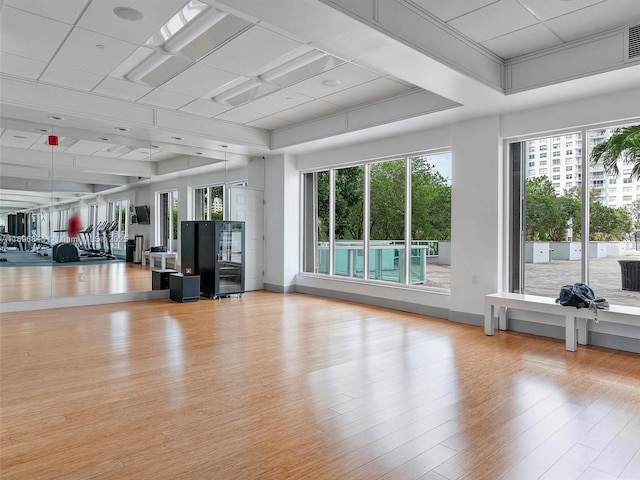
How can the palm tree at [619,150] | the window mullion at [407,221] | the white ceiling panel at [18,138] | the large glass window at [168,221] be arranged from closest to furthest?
the palm tree at [619,150] → the white ceiling panel at [18,138] → the window mullion at [407,221] → the large glass window at [168,221]

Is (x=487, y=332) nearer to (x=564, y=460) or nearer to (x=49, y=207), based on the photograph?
(x=564, y=460)

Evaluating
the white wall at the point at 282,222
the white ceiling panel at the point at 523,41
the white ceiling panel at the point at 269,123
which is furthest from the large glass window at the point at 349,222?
the white ceiling panel at the point at 523,41

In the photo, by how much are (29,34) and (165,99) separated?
7.01ft

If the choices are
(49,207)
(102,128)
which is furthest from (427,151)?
(49,207)

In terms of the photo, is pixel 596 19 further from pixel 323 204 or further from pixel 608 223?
pixel 323 204

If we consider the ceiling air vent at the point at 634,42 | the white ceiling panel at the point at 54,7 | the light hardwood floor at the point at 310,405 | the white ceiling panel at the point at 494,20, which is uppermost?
the white ceiling panel at the point at 54,7

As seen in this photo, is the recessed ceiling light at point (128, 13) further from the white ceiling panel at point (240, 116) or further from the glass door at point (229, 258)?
the glass door at point (229, 258)

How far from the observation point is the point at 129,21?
13.6 ft

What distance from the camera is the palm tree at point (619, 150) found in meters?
4.94

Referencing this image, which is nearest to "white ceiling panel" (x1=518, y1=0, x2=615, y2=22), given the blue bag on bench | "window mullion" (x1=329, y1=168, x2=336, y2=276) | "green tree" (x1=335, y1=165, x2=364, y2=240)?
the blue bag on bench

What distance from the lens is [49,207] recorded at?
693 cm

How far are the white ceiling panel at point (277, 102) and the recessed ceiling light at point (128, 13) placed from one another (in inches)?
91.8

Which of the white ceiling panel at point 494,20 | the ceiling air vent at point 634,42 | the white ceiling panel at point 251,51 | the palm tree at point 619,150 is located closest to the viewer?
the white ceiling panel at point 494,20

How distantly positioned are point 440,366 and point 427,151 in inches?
151
